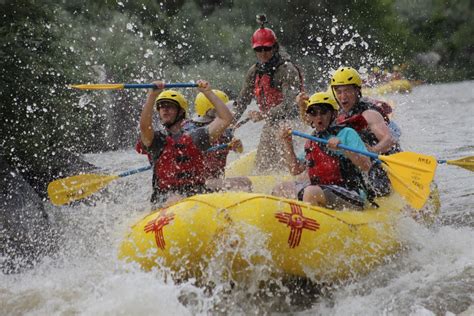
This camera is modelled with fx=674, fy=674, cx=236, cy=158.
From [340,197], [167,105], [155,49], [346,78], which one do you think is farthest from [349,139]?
[155,49]

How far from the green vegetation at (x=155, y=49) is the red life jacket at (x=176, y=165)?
2.71 metres

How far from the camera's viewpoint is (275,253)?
463cm

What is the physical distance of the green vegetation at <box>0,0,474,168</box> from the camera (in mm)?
7820

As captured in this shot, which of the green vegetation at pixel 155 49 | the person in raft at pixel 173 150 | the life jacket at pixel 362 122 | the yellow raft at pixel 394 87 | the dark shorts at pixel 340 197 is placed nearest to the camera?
the dark shorts at pixel 340 197

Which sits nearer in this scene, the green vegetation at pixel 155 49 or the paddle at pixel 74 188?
the paddle at pixel 74 188

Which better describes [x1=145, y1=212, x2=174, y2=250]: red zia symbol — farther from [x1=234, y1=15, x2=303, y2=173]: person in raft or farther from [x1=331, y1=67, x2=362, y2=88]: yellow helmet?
[x1=234, y1=15, x2=303, y2=173]: person in raft

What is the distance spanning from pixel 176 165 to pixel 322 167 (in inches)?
47.6

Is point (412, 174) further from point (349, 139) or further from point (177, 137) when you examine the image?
point (177, 137)

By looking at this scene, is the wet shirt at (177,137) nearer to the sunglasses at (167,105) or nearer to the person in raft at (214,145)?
the sunglasses at (167,105)

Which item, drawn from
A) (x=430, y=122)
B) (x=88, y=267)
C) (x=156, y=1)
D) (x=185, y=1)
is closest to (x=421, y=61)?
(x=185, y=1)

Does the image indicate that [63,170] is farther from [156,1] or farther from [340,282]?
[156,1]

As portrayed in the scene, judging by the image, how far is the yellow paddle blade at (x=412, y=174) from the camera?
5430 mm

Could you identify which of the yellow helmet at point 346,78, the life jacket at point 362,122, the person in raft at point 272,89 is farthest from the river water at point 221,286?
the person in raft at point 272,89

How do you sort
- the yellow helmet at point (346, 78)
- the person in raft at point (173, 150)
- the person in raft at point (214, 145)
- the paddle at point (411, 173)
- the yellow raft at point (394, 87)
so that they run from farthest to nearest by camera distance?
1. the yellow raft at point (394, 87)
2. the person in raft at point (214, 145)
3. the yellow helmet at point (346, 78)
4. the person in raft at point (173, 150)
5. the paddle at point (411, 173)
